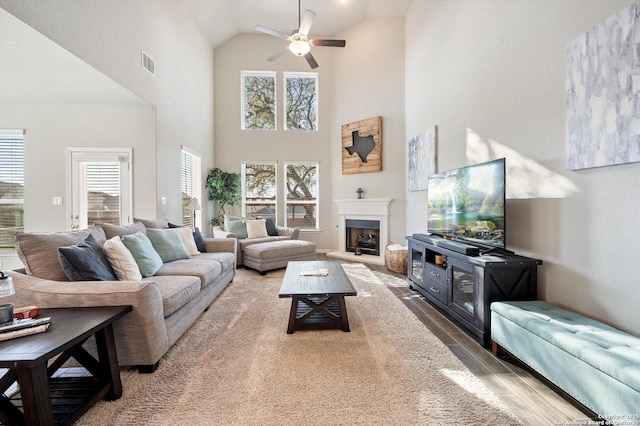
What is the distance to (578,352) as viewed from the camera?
1.55 m

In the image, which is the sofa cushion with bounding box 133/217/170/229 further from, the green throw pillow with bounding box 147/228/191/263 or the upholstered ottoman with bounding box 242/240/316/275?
the upholstered ottoman with bounding box 242/240/316/275

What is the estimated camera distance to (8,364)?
1255 millimetres

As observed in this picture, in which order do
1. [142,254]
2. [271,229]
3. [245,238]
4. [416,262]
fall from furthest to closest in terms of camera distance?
[271,229] < [245,238] < [416,262] < [142,254]

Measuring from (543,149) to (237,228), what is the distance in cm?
493

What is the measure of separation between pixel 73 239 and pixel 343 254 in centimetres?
506

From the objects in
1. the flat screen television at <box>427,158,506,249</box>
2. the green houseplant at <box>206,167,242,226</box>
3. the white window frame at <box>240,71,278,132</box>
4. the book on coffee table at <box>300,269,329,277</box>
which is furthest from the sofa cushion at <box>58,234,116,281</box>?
the white window frame at <box>240,71,278,132</box>

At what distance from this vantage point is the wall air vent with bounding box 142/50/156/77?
3.97m

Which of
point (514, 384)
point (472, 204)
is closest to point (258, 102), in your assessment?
point (472, 204)

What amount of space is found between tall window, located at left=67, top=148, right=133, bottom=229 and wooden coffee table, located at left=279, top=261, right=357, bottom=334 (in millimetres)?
2963

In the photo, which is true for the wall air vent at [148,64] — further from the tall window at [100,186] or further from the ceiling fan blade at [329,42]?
the ceiling fan blade at [329,42]

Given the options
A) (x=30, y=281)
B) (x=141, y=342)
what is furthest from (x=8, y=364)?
(x=30, y=281)

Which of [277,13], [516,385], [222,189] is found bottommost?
[516,385]

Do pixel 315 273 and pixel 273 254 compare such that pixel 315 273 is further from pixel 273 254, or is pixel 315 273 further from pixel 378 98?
pixel 378 98

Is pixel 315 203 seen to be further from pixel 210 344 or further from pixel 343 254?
pixel 210 344
